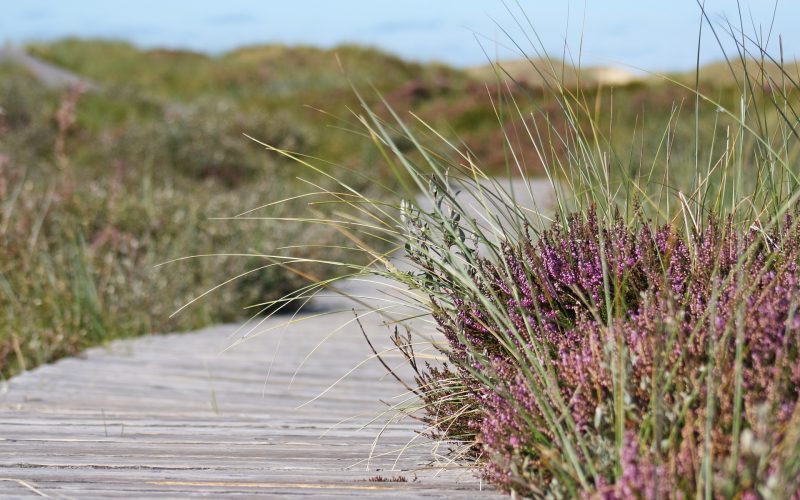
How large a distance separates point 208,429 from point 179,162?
1182 cm

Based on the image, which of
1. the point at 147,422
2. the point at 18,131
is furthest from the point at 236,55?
the point at 147,422

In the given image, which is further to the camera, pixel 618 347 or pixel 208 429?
pixel 208 429

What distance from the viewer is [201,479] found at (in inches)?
102

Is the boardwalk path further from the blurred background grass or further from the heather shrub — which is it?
the blurred background grass

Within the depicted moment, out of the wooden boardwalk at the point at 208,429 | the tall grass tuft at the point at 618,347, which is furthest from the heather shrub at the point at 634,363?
the wooden boardwalk at the point at 208,429

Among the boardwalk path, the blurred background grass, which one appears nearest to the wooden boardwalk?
the boardwalk path

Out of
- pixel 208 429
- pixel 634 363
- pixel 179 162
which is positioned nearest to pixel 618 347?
pixel 634 363

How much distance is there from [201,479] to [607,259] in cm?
126

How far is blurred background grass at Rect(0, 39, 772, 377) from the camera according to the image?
599 cm

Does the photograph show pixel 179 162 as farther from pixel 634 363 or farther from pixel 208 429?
pixel 634 363

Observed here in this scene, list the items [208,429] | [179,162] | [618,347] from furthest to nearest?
[179,162] < [208,429] < [618,347]

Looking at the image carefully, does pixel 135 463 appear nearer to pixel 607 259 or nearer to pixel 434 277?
pixel 434 277

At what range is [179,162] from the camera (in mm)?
14773

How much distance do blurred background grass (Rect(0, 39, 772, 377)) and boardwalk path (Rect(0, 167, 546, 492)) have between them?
0.63 meters
